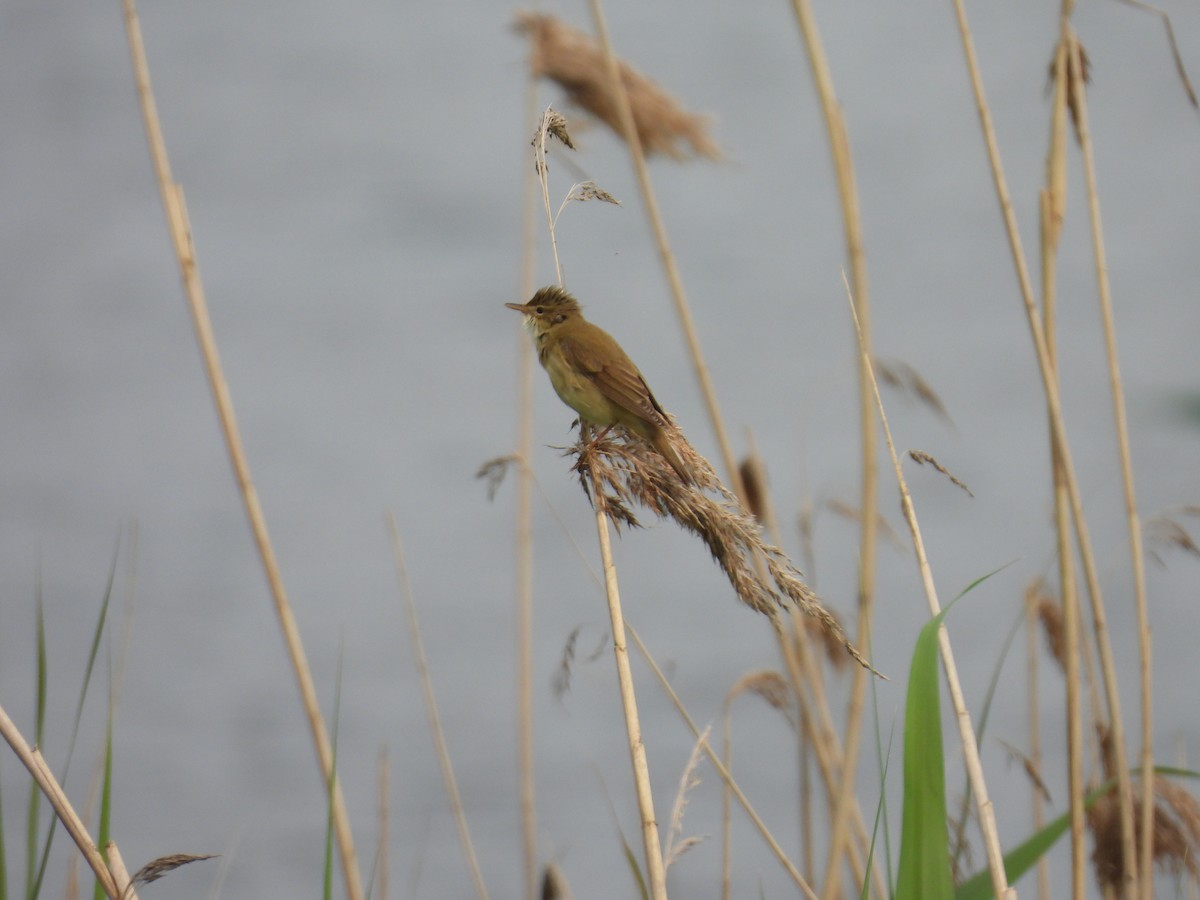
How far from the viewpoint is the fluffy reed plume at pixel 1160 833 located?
251cm

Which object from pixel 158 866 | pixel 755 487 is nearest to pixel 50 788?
pixel 158 866

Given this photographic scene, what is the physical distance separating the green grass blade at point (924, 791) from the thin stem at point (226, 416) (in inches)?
40.5

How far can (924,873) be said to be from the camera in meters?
1.55

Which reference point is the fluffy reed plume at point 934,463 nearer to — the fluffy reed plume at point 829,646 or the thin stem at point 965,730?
the thin stem at point 965,730

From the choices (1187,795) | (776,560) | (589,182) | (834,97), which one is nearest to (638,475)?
(776,560)

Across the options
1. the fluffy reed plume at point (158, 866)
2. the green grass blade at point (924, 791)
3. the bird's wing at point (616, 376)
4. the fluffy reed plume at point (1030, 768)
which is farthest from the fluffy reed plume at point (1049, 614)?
the fluffy reed plume at point (158, 866)

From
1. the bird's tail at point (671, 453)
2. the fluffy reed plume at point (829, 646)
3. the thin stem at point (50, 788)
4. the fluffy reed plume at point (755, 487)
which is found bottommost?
the thin stem at point (50, 788)

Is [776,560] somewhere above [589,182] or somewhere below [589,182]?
below

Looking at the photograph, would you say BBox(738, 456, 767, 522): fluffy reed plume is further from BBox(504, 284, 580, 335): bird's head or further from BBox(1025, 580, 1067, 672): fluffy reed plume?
BBox(1025, 580, 1067, 672): fluffy reed plume

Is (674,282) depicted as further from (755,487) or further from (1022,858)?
(1022,858)

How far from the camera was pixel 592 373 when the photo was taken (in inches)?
99.0

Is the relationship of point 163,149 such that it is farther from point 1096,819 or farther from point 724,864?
point 1096,819

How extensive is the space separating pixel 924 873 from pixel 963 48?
148 cm

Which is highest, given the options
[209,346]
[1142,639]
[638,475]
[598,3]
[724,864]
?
[598,3]
